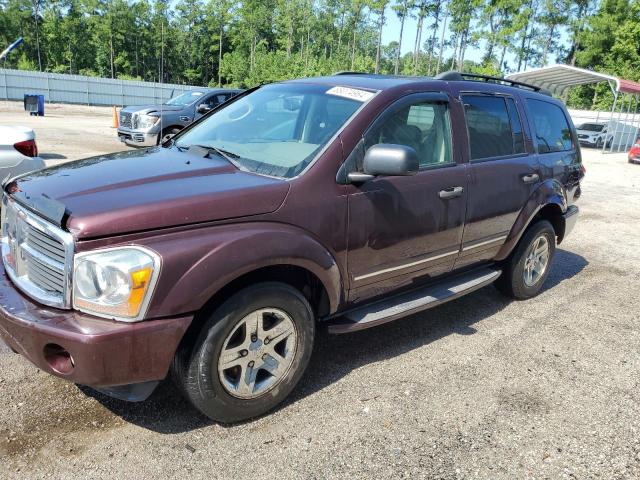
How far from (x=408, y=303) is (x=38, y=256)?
7.52 feet

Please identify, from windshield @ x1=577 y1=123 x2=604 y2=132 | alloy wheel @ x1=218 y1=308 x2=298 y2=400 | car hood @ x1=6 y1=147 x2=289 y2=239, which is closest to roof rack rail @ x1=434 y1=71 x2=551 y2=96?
car hood @ x1=6 y1=147 x2=289 y2=239

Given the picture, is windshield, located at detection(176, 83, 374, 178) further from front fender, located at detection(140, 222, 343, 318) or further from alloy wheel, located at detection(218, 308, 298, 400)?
alloy wheel, located at detection(218, 308, 298, 400)

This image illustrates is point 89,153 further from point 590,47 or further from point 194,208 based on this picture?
point 590,47

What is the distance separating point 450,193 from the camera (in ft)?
12.3

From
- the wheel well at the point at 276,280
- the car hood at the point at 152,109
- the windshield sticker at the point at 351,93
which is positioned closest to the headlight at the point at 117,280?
→ the wheel well at the point at 276,280

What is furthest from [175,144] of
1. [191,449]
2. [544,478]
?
[544,478]

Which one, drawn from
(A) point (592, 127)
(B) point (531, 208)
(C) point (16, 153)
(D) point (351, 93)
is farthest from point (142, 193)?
(A) point (592, 127)

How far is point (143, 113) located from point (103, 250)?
1153 cm

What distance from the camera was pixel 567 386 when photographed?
3.55 m

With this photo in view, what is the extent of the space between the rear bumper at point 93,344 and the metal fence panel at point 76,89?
35028mm

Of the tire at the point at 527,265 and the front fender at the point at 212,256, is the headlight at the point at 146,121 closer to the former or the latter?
the tire at the point at 527,265

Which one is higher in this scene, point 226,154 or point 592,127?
point 226,154

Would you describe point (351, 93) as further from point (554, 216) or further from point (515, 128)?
point (554, 216)

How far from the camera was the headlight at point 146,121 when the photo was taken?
12.7 meters
